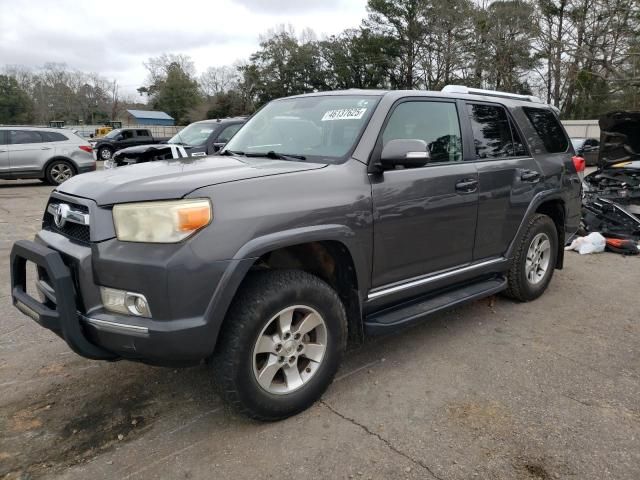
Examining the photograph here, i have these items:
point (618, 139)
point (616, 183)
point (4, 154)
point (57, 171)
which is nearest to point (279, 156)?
point (616, 183)

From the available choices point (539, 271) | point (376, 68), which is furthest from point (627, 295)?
point (376, 68)

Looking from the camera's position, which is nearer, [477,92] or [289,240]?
[289,240]

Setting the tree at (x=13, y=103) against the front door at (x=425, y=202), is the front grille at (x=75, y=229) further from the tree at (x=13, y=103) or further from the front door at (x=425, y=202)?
the tree at (x=13, y=103)

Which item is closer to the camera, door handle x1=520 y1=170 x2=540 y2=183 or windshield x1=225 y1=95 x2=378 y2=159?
windshield x1=225 y1=95 x2=378 y2=159

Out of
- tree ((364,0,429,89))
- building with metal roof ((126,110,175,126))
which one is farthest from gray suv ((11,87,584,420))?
building with metal roof ((126,110,175,126))

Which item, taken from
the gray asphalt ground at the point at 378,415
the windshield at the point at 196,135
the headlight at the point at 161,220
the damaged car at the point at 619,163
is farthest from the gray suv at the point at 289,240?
the windshield at the point at 196,135

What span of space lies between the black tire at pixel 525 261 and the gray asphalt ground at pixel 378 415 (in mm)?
482

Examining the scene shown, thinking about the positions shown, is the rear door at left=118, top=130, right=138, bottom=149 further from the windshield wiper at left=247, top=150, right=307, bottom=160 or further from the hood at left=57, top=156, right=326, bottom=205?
the hood at left=57, top=156, right=326, bottom=205

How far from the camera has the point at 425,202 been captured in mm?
3318

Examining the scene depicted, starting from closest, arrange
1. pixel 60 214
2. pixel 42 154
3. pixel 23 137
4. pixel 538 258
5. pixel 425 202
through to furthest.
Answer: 1. pixel 60 214
2. pixel 425 202
3. pixel 538 258
4. pixel 23 137
5. pixel 42 154

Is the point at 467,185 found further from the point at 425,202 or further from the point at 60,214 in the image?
the point at 60,214

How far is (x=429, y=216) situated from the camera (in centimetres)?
336

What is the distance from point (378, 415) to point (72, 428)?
171cm

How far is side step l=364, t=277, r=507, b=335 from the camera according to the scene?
3113 mm
